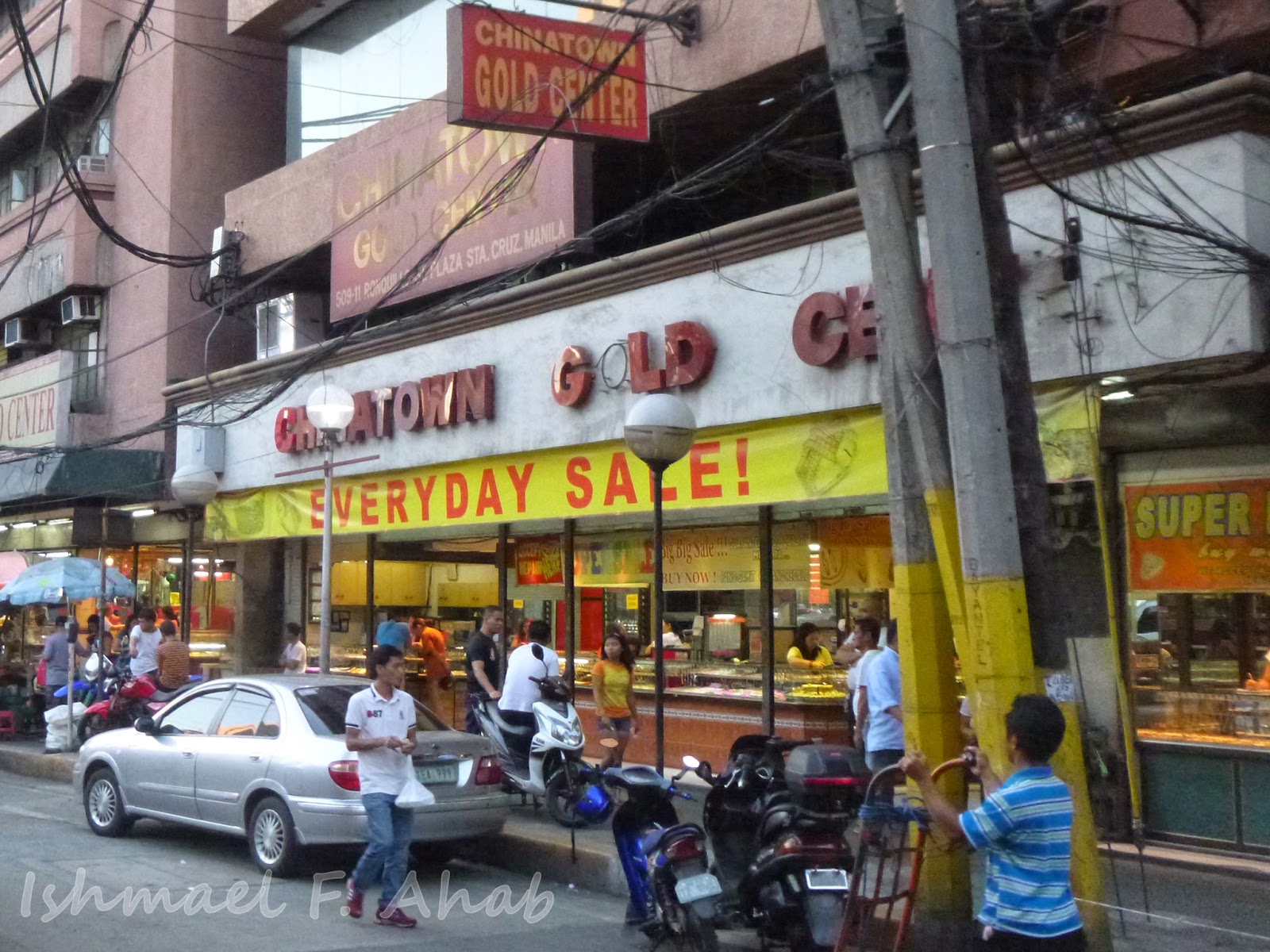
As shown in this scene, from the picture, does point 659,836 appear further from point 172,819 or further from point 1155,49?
point 1155,49

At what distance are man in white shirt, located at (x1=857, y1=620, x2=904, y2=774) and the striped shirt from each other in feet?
17.9

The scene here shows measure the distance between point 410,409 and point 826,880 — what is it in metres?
9.82

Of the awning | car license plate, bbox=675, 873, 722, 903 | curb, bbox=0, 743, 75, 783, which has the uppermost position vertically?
the awning

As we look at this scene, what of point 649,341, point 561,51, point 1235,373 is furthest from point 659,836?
point 561,51

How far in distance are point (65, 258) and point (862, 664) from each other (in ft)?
55.5

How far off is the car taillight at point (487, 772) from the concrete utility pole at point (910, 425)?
385 centimetres

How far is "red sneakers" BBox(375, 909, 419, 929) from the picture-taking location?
8.18 metres

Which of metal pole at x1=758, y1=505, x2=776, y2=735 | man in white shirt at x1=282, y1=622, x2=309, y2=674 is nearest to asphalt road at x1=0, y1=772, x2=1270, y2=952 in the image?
metal pole at x1=758, y1=505, x2=776, y2=735

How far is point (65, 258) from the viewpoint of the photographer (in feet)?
74.0

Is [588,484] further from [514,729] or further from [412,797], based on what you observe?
[412,797]

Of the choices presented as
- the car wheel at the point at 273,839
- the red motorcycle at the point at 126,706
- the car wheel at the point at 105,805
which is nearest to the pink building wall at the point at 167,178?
the red motorcycle at the point at 126,706

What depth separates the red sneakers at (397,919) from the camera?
8.18 metres

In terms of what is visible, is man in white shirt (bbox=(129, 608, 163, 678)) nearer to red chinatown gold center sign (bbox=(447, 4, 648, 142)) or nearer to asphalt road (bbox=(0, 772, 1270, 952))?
asphalt road (bbox=(0, 772, 1270, 952))

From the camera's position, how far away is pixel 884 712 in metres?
9.98
